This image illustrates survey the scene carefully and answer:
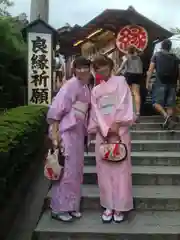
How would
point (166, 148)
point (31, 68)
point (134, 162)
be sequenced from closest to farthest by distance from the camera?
point (134, 162), point (166, 148), point (31, 68)

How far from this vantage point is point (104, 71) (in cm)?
399

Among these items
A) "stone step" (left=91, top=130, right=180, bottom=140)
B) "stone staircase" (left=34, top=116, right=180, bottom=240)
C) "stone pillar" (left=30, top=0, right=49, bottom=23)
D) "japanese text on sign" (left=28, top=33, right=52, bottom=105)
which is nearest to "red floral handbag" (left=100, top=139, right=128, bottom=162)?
"stone staircase" (left=34, top=116, right=180, bottom=240)

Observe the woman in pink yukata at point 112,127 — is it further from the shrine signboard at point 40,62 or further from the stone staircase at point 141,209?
the shrine signboard at point 40,62

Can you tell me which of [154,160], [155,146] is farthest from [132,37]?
[154,160]

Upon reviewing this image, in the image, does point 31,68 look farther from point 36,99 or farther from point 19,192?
point 19,192

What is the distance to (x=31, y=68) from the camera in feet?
25.8

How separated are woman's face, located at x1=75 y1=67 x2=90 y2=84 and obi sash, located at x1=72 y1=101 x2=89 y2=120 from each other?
25 centimetres

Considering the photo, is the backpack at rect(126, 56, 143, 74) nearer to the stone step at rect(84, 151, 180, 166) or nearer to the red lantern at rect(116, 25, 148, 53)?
the red lantern at rect(116, 25, 148, 53)

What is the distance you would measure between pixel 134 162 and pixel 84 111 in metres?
1.81

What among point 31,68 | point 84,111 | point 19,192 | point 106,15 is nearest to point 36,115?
point 19,192

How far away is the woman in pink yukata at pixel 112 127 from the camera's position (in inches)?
156

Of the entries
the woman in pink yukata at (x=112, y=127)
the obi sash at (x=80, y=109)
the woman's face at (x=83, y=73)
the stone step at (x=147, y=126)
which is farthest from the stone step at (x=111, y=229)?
the stone step at (x=147, y=126)

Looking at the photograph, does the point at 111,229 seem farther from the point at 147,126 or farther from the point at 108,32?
the point at 108,32

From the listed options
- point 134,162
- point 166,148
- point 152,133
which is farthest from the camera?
point 152,133
